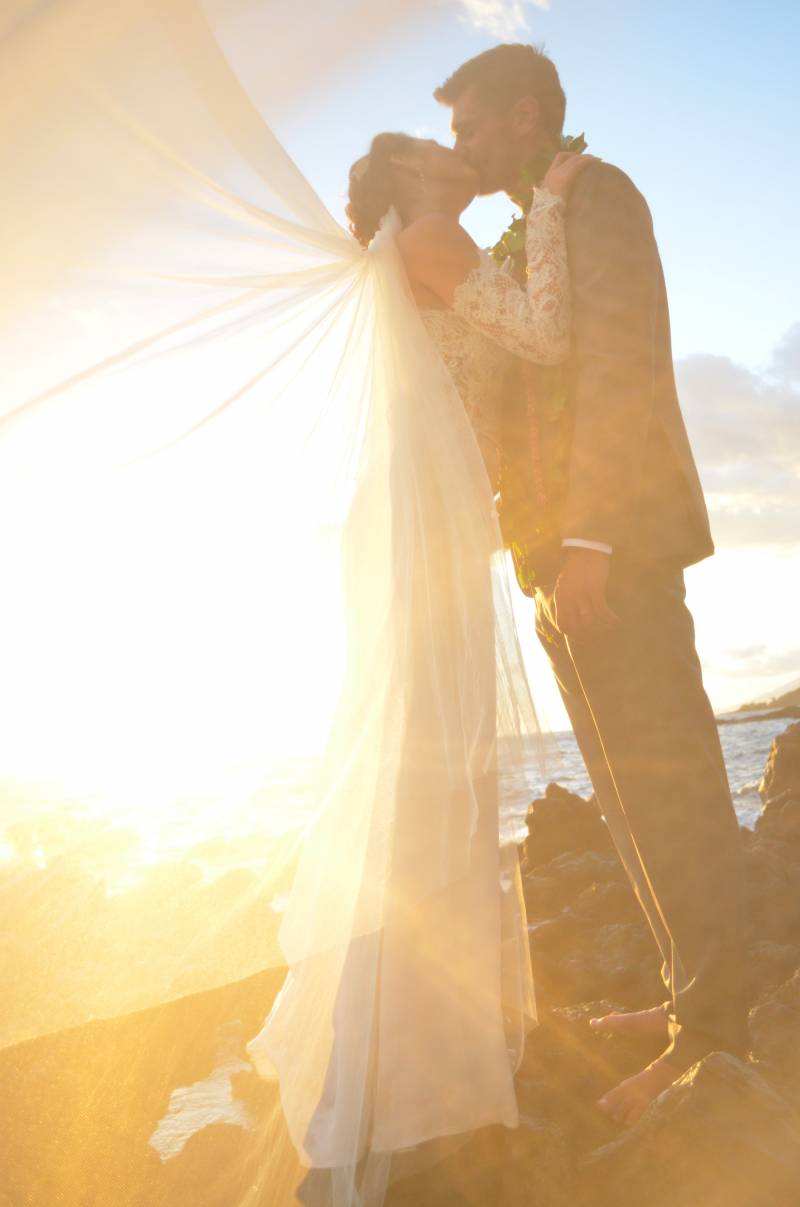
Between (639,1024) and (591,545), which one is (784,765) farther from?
(591,545)

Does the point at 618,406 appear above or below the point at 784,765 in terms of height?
above

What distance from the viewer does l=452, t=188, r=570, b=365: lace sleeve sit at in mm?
2090

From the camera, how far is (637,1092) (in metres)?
2.07

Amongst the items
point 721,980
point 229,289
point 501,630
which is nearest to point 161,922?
point 501,630

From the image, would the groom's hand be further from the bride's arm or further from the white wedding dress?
the bride's arm

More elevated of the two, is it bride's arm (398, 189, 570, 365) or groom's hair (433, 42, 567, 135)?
groom's hair (433, 42, 567, 135)

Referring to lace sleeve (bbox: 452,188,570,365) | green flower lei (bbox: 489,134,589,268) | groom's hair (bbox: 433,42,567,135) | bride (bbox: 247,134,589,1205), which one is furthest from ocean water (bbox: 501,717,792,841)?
groom's hair (bbox: 433,42,567,135)

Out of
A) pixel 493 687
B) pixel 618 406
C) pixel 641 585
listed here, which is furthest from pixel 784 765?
pixel 618 406

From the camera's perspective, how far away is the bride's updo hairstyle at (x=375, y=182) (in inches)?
93.0

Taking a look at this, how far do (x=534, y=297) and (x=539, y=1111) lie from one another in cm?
208

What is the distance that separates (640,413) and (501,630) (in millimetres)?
657

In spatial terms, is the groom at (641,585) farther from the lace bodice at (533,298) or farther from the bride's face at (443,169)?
the bride's face at (443,169)

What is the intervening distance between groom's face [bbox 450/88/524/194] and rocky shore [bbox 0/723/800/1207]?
2311mm

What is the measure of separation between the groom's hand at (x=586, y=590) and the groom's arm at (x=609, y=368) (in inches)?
1.9
